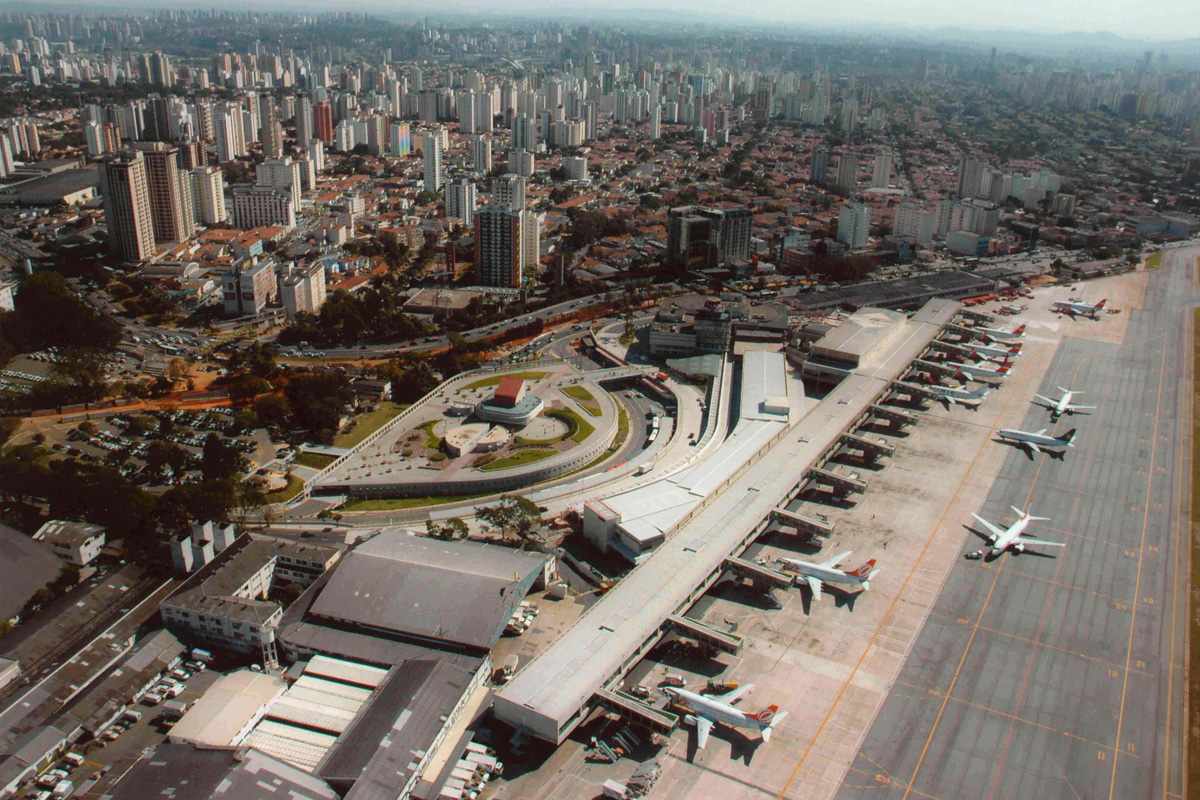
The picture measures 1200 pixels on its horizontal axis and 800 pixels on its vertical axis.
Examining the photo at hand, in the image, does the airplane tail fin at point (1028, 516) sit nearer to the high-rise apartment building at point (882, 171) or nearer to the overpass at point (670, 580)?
the overpass at point (670, 580)

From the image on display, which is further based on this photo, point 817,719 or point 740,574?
point 740,574

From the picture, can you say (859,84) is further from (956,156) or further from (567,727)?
(567,727)

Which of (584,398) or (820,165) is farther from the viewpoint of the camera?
(820,165)

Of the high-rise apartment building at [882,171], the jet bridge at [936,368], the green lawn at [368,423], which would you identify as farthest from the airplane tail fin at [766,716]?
the high-rise apartment building at [882,171]

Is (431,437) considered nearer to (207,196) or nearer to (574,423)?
(574,423)

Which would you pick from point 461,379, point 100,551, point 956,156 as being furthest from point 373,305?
point 956,156

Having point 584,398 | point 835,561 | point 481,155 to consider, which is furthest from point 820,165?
point 835,561
